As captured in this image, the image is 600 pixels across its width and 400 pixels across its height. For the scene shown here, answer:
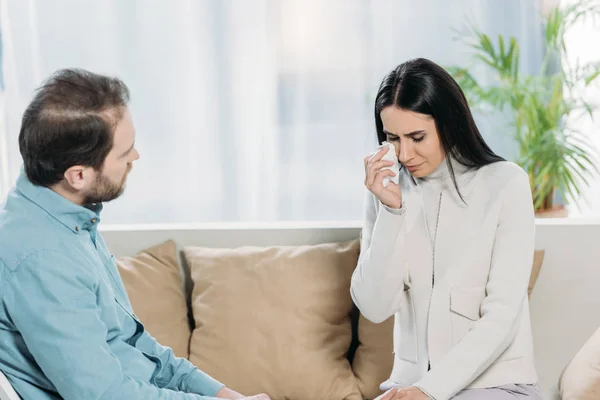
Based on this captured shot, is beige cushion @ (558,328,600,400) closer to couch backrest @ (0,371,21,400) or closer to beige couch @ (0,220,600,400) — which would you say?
beige couch @ (0,220,600,400)

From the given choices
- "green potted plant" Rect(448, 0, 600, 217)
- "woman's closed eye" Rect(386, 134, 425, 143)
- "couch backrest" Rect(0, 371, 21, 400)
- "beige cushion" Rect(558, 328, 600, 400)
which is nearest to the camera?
"couch backrest" Rect(0, 371, 21, 400)

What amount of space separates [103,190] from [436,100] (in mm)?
797

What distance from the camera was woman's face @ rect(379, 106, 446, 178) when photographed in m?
1.84

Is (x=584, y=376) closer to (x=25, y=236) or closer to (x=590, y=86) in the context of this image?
(x=25, y=236)

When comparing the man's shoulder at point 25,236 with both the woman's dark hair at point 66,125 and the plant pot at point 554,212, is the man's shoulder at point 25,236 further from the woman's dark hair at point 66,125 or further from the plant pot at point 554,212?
the plant pot at point 554,212

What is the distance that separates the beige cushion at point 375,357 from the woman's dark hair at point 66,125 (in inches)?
47.0

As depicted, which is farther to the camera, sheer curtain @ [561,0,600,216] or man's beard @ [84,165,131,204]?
sheer curtain @ [561,0,600,216]

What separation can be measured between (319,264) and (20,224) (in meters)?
1.18

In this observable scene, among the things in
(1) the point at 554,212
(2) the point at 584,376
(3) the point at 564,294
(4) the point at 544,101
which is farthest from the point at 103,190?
(4) the point at 544,101

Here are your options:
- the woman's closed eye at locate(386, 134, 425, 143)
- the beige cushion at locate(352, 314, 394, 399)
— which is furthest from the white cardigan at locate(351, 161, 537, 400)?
the beige cushion at locate(352, 314, 394, 399)

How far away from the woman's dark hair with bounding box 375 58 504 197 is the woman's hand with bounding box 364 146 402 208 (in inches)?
4.8

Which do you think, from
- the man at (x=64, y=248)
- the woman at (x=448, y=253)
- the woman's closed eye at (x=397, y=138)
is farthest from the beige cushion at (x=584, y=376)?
the man at (x=64, y=248)

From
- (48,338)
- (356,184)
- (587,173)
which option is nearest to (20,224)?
(48,338)

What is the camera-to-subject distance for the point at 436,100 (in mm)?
1837
